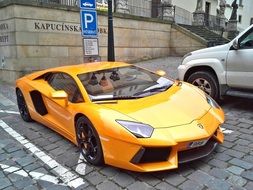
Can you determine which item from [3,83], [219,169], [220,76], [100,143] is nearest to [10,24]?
[3,83]

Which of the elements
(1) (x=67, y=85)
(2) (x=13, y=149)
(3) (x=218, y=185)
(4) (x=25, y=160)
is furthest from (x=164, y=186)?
(2) (x=13, y=149)

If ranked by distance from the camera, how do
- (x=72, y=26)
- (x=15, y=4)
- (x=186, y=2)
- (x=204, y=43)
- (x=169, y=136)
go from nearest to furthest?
(x=169, y=136)
(x=15, y=4)
(x=72, y=26)
(x=204, y=43)
(x=186, y=2)

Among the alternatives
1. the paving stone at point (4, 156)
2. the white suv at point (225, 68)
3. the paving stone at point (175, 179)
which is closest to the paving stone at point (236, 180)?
the paving stone at point (175, 179)

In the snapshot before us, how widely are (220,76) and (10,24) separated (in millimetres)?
6844

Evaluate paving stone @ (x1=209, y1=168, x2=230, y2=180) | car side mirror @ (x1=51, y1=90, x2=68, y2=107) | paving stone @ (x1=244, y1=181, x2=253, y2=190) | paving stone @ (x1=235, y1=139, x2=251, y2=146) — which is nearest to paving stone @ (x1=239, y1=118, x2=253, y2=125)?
paving stone @ (x1=235, y1=139, x2=251, y2=146)

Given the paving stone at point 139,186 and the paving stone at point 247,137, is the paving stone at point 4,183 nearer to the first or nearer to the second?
the paving stone at point 139,186

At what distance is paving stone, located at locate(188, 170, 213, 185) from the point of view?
3.22 meters

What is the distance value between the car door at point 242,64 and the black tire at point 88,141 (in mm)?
3370

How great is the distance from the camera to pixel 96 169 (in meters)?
3.61

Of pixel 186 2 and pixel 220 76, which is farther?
pixel 186 2

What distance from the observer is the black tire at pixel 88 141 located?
3549 mm

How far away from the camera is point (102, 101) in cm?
377

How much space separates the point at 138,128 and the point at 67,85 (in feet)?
5.40

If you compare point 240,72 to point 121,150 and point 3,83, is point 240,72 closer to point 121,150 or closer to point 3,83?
point 121,150
